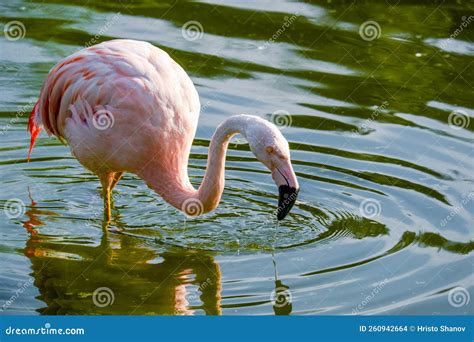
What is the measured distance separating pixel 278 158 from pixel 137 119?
4.28 feet

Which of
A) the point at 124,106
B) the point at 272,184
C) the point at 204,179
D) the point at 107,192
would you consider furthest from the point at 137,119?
the point at 272,184

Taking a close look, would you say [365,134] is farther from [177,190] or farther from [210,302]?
[210,302]

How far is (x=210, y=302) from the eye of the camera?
726 centimetres

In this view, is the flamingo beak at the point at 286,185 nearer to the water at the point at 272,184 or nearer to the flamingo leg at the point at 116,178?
the water at the point at 272,184

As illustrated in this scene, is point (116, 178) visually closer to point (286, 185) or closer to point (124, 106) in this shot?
point (124, 106)

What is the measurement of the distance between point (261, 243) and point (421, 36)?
5.53m

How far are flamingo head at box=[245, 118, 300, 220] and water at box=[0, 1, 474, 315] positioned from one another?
754 millimetres

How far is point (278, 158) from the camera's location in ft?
23.5

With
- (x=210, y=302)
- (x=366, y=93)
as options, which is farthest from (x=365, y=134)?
(x=210, y=302)

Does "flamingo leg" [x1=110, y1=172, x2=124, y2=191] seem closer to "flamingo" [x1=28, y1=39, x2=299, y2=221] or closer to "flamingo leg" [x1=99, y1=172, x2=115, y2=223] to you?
"flamingo leg" [x1=99, y1=172, x2=115, y2=223]

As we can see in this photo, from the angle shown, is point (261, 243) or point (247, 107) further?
point (247, 107)

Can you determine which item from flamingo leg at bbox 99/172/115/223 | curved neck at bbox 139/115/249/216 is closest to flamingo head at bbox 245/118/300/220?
curved neck at bbox 139/115/249/216

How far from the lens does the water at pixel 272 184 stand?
7488 millimetres

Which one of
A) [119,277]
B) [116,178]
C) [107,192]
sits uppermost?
[116,178]
